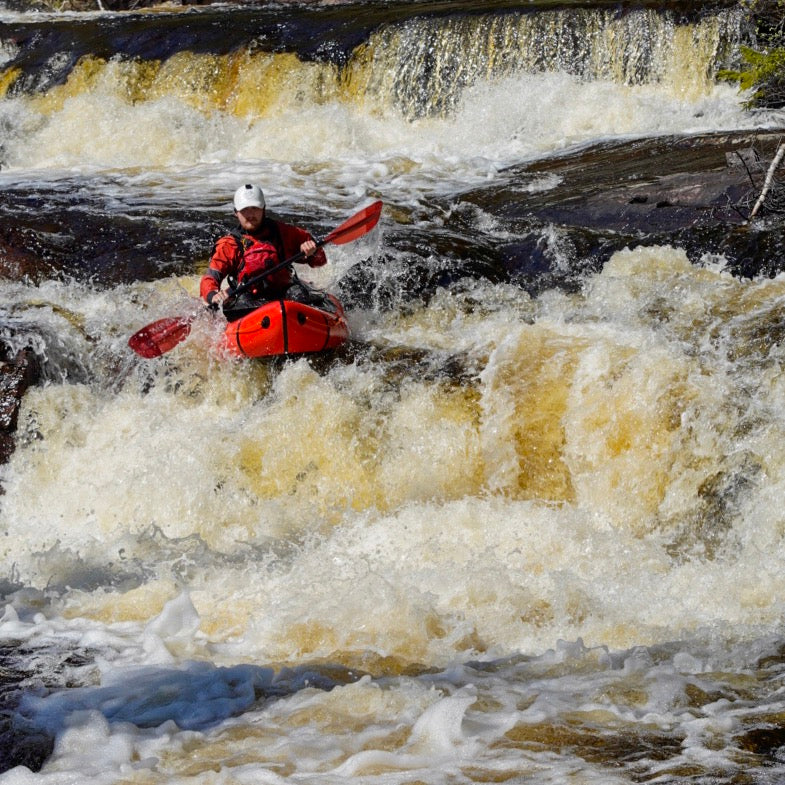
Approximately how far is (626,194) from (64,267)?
4.66m

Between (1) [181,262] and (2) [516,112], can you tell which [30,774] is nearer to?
(1) [181,262]

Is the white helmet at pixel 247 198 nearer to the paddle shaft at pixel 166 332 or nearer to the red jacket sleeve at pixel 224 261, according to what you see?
the red jacket sleeve at pixel 224 261

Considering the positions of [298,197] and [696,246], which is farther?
[298,197]

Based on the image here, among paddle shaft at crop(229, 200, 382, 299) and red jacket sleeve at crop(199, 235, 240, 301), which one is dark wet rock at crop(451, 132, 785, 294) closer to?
paddle shaft at crop(229, 200, 382, 299)

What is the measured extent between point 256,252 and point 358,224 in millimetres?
844

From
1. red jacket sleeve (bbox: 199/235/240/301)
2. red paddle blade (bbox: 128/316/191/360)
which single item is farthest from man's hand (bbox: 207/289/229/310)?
red paddle blade (bbox: 128/316/191/360)

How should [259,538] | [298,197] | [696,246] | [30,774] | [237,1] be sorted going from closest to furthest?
1. [30,774]
2. [259,538]
3. [696,246]
4. [298,197]
5. [237,1]

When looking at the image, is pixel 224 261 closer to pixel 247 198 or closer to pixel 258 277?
pixel 258 277

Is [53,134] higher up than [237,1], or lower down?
lower down

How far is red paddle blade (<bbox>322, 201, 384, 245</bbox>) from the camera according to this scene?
7508 millimetres

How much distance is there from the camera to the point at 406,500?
6156 mm

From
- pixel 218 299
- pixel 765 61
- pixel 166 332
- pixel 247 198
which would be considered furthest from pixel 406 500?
pixel 765 61

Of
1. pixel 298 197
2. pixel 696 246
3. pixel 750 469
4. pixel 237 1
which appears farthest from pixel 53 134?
pixel 750 469

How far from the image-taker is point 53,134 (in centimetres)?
1369
